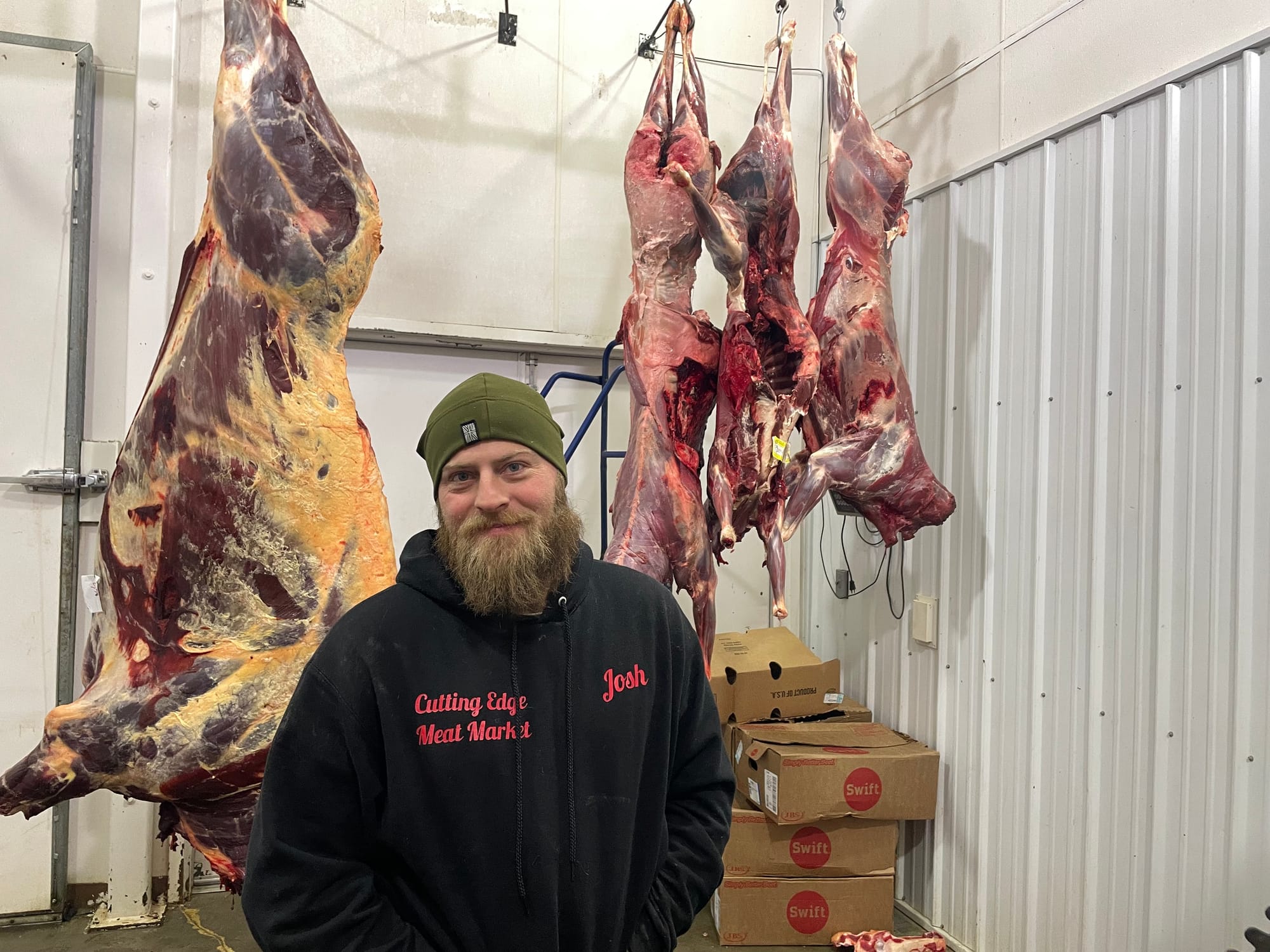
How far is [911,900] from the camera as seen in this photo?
324 cm

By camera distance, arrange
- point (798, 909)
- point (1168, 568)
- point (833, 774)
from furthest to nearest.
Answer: point (798, 909)
point (833, 774)
point (1168, 568)

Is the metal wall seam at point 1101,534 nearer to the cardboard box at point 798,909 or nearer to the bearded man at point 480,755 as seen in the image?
the cardboard box at point 798,909

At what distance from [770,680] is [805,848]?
1.94 feet

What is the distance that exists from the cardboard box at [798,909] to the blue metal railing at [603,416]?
1323mm

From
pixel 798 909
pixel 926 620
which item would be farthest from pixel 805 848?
pixel 926 620

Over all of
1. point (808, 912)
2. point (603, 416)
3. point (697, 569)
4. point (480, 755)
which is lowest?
point (808, 912)

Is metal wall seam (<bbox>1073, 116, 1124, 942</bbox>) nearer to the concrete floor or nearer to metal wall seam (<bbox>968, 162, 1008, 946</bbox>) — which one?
metal wall seam (<bbox>968, 162, 1008, 946</bbox>)

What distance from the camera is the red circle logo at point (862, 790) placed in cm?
294

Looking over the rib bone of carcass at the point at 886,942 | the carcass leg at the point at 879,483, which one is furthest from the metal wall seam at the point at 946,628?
the carcass leg at the point at 879,483

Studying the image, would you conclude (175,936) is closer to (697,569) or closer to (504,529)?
(697,569)

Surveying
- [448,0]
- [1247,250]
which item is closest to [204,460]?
[1247,250]

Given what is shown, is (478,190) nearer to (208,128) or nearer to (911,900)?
(208,128)

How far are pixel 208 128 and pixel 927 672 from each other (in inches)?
136

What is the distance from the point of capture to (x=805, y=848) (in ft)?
9.87
